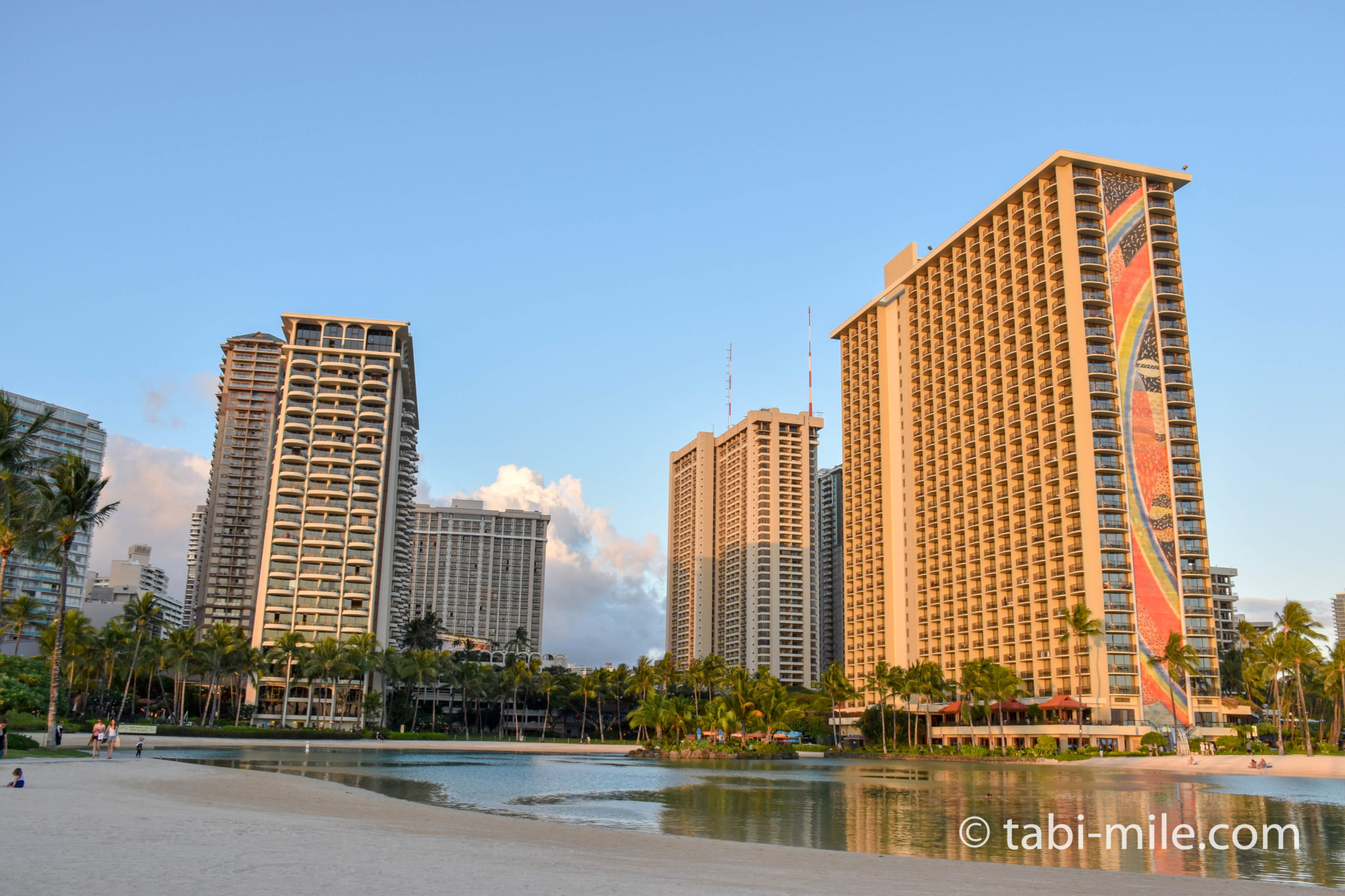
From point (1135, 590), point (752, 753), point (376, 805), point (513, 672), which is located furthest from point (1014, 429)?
point (376, 805)

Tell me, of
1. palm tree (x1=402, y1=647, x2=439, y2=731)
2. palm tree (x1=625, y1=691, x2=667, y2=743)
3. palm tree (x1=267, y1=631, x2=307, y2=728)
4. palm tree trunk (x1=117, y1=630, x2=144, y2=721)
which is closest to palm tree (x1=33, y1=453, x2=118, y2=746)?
palm tree trunk (x1=117, y1=630, x2=144, y2=721)

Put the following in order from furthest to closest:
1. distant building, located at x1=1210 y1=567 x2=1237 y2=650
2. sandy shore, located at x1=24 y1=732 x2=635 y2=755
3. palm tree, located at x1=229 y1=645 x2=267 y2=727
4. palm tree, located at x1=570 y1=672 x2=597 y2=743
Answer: distant building, located at x1=1210 y1=567 x2=1237 y2=650
palm tree, located at x1=570 y1=672 x2=597 y2=743
palm tree, located at x1=229 y1=645 x2=267 y2=727
sandy shore, located at x1=24 y1=732 x2=635 y2=755

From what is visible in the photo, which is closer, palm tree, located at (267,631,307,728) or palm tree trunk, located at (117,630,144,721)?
palm tree trunk, located at (117,630,144,721)

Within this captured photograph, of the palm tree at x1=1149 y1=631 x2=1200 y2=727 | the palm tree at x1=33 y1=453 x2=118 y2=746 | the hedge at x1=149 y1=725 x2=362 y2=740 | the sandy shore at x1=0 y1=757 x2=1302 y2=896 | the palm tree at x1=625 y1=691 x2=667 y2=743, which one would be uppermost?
the palm tree at x1=33 y1=453 x2=118 y2=746

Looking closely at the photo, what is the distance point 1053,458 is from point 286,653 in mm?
99292

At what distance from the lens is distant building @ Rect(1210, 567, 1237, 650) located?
174 m

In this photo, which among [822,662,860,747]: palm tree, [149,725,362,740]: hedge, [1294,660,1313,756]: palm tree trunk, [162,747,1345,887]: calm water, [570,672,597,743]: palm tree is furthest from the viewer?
[570,672,597,743]: palm tree

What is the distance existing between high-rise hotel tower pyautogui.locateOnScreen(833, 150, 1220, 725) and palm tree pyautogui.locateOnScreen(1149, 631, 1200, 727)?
63 cm

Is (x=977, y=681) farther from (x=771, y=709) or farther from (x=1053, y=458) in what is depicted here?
(x=1053, y=458)

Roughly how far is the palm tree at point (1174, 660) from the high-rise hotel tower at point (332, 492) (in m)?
103

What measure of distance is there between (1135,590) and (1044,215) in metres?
48.4

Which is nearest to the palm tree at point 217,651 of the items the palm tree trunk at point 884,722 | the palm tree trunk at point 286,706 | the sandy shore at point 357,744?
the palm tree trunk at point 286,706

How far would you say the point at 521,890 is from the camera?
14281mm

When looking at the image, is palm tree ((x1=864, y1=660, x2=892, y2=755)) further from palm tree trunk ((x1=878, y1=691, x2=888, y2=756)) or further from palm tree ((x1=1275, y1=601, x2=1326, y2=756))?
palm tree ((x1=1275, y1=601, x2=1326, y2=756))
